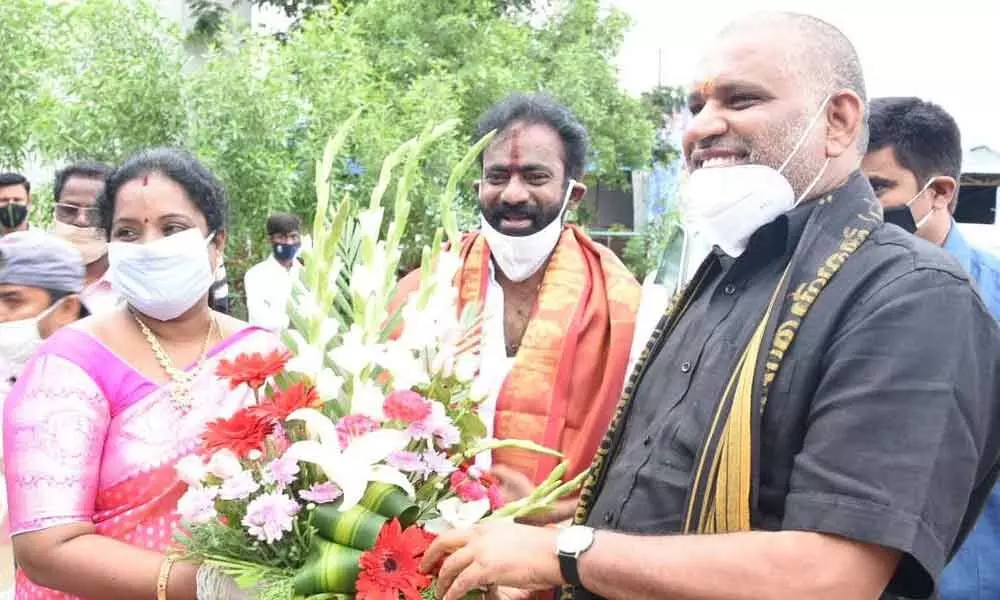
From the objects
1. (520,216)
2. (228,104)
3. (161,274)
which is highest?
(228,104)

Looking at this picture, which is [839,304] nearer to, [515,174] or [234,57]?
[515,174]

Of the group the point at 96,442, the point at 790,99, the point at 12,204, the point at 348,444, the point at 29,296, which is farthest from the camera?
the point at 12,204

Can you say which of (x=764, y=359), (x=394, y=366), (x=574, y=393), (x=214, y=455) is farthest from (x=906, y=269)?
(x=574, y=393)

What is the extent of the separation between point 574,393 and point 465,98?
10.5 metres

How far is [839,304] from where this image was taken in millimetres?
1555

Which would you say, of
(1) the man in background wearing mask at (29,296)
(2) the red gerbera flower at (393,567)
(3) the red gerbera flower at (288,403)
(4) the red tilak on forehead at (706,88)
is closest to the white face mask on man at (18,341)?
(1) the man in background wearing mask at (29,296)

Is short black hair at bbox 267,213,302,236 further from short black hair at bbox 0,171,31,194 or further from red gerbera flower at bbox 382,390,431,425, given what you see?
red gerbera flower at bbox 382,390,431,425

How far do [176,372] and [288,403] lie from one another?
2.20ft

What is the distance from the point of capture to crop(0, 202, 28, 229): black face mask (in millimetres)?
5801

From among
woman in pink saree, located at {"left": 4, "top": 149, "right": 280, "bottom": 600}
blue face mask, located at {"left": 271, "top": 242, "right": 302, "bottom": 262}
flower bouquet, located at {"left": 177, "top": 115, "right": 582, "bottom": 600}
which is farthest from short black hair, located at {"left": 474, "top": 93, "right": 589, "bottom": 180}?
blue face mask, located at {"left": 271, "top": 242, "right": 302, "bottom": 262}

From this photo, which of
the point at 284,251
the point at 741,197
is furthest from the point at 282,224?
the point at 741,197

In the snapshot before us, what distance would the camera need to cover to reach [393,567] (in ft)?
5.70

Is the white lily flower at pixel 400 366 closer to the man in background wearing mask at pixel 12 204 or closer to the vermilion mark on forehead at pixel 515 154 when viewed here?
the vermilion mark on forehead at pixel 515 154

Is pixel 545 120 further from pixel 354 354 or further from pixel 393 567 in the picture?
pixel 393 567
